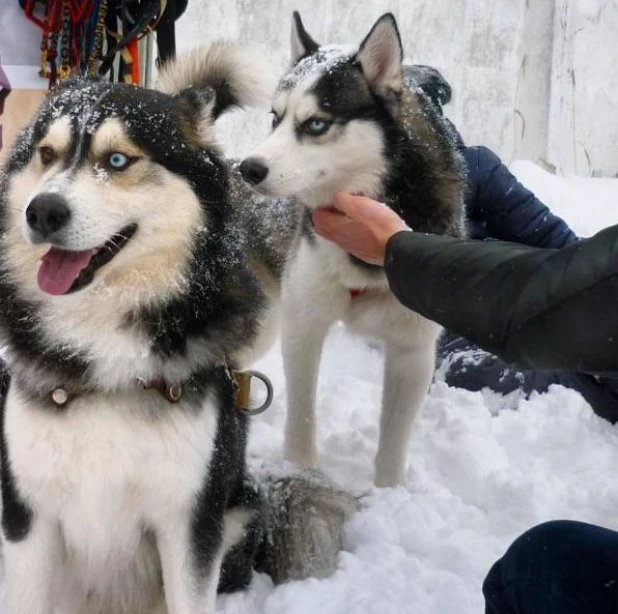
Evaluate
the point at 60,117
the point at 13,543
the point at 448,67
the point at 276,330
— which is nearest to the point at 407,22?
the point at 448,67

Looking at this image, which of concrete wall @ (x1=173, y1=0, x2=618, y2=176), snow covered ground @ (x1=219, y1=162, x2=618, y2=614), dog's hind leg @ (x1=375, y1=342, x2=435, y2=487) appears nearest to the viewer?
snow covered ground @ (x1=219, y1=162, x2=618, y2=614)

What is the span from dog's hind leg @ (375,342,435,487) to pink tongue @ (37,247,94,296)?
1238mm

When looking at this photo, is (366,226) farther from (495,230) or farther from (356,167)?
(495,230)

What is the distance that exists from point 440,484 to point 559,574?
136 cm

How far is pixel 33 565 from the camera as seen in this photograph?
1492 millimetres

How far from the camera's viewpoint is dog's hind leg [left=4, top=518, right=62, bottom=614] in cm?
149

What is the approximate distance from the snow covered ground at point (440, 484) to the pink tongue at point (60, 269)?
87 centimetres

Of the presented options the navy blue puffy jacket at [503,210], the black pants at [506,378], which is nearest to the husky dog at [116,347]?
the black pants at [506,378]

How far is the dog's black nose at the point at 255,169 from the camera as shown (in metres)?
1.94

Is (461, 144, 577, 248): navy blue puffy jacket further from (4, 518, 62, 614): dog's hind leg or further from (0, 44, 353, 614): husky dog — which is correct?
(4, 518, 62, 614): dog's hind leg

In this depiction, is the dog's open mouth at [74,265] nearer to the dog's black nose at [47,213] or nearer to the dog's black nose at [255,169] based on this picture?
the dog's black nose at [47,213]

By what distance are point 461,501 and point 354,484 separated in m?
0.36

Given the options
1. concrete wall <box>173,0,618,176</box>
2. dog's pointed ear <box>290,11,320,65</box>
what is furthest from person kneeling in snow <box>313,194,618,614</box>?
concrete wall <box>173,0,618,176</box>

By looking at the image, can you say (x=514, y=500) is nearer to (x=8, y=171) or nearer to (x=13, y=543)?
(x=13, y=543)
